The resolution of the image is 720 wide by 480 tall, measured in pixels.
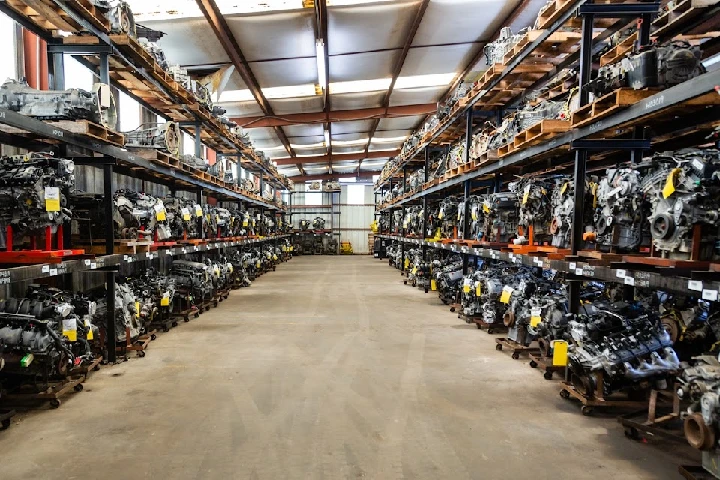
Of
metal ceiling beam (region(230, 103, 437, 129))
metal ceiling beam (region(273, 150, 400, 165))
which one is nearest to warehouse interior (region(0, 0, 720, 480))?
metal ceiling beam (region(230, 103, 437, 129))

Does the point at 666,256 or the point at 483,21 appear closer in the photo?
the point at 666,256

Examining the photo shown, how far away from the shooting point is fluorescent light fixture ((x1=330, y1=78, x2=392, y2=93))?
1316 centimetres

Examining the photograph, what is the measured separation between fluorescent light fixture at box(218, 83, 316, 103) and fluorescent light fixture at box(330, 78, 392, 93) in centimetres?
72

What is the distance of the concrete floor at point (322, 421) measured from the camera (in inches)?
122

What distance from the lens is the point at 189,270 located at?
8617mm

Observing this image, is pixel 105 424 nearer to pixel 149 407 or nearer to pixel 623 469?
pixel 149 407

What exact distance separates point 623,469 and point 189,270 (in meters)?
7.62

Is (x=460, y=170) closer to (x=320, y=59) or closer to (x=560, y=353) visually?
(x=320, y=59)

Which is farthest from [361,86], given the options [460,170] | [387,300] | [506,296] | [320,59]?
[506,296]

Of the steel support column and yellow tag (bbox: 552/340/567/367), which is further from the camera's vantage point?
the steel support column

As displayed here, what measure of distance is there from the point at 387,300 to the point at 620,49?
22.4ft

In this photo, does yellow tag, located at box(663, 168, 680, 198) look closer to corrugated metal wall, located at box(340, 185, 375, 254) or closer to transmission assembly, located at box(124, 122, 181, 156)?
transmission assembly, located at box(124, 122, 181, 156)

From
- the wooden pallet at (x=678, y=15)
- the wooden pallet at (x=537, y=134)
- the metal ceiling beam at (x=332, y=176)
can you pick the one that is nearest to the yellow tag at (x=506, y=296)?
the wooden pallet at (x=537, y=134)

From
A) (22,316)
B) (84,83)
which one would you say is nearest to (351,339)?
(22,316)
